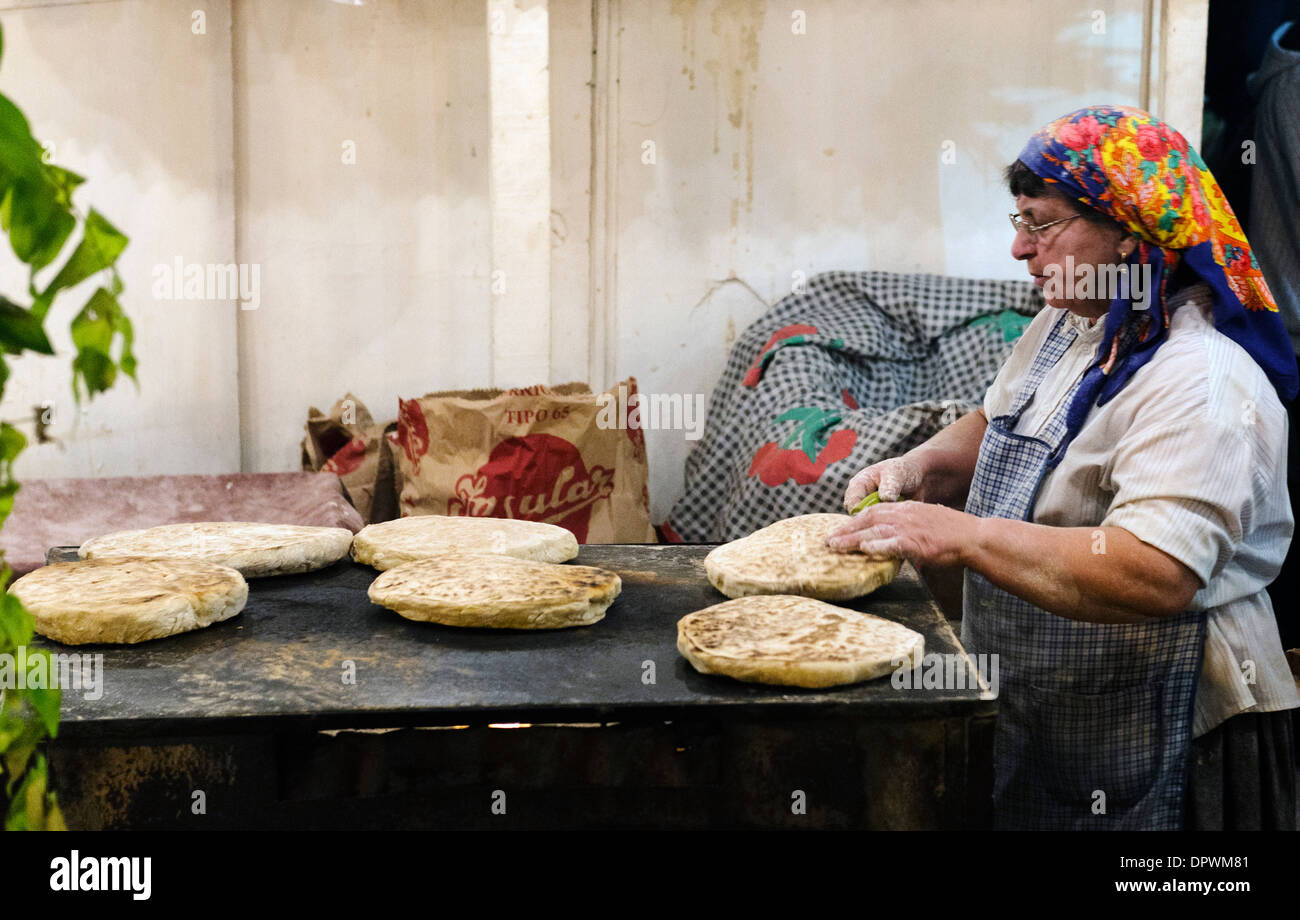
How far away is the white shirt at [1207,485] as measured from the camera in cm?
184

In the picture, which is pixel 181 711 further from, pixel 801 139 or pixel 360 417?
pixel 801 139

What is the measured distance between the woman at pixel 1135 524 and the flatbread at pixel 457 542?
66 cm

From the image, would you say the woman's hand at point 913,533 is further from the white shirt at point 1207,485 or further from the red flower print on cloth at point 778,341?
the red flower print on cloth at point 778,341

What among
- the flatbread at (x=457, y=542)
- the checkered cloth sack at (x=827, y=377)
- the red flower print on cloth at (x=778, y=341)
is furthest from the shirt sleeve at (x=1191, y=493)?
the red flower print on cloth at (x=778, y=341)

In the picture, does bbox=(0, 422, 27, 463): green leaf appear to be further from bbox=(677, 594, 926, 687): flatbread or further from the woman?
the woman

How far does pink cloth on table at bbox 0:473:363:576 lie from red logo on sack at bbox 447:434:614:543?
43 centimetres

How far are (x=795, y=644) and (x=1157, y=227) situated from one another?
1054mm

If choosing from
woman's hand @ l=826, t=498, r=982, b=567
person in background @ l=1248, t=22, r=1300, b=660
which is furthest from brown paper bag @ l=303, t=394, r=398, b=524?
person in background @ l=1248, t=22, r=1300, b=660

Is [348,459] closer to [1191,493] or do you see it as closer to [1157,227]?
[1157,227]

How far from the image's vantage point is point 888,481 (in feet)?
8.05

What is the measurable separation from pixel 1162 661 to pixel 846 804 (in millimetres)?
844

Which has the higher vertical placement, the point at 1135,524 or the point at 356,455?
the point at 1135,524

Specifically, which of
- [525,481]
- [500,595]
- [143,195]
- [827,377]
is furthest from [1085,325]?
[143,195]
